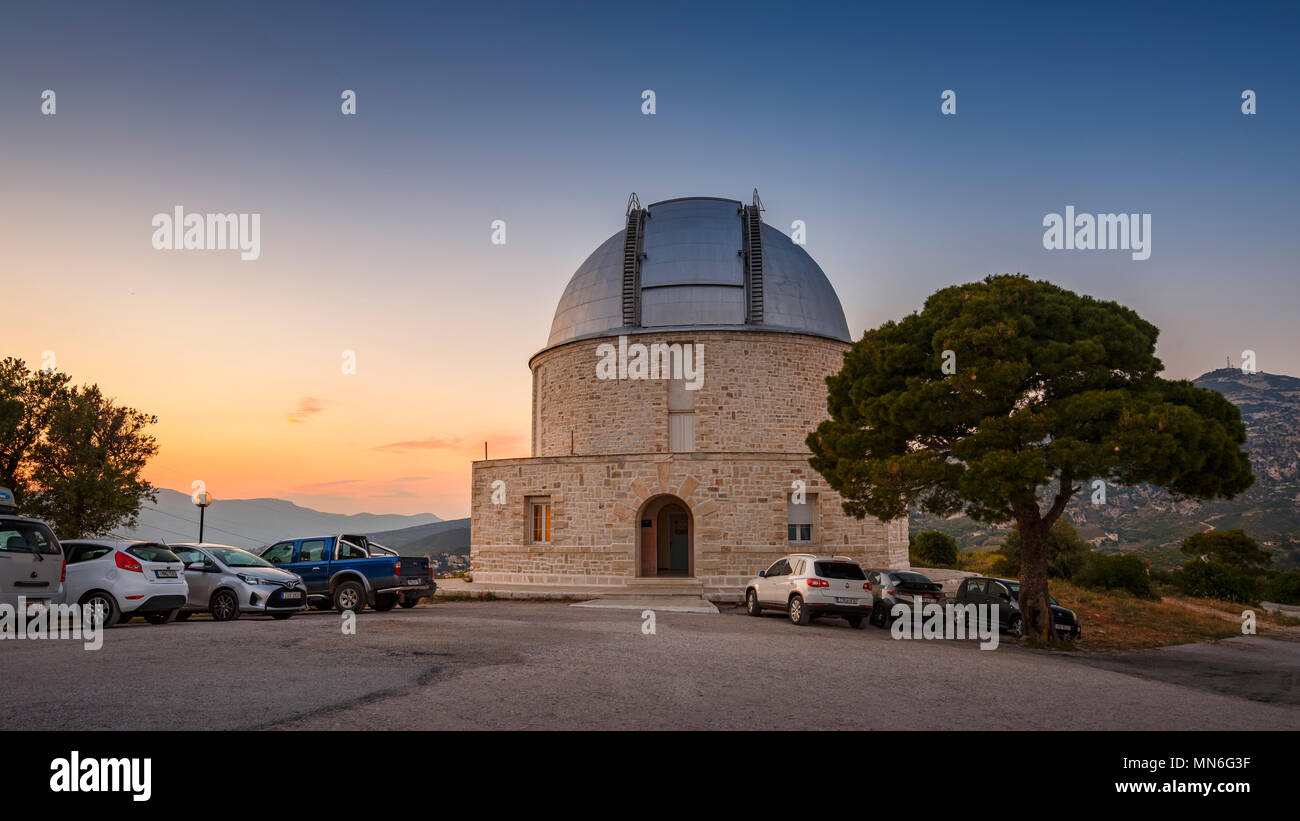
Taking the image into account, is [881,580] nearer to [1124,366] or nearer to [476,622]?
[1124,366]

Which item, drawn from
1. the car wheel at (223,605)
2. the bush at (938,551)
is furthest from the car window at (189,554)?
the bush at (938,551)

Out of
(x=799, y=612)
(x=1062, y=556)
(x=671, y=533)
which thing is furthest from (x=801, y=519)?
(x=1062, y=556)

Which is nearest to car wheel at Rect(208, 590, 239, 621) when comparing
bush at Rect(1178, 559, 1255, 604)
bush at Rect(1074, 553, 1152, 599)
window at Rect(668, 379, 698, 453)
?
window at Rect(668, 379, 698, 453)

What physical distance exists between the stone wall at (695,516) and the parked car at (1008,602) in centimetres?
727

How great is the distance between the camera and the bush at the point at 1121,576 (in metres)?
29.9

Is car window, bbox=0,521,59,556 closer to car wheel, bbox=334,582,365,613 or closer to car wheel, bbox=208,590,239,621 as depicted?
car wheel, bbox=208,590,239,621

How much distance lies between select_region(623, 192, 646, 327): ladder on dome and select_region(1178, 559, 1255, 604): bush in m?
25.1

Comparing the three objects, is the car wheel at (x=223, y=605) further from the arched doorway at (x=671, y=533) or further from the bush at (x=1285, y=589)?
the bush at (x=1285, y=589)

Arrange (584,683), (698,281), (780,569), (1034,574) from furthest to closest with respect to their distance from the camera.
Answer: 1. (698,281)
2. (780,569)
3. (1034,574)
4. (584,683)

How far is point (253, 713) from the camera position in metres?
6.56

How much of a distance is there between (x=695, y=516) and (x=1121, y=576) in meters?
16.9

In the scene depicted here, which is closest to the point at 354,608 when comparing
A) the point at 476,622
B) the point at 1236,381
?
the point at 476,622

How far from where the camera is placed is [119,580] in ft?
42.9

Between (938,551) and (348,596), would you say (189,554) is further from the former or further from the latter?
(938,551)
